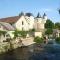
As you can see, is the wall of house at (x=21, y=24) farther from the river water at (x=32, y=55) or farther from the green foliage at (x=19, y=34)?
the river water at (x=32, y=55)

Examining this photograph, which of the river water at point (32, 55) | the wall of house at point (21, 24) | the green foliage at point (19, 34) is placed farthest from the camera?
the wall of house at point (21, 24)

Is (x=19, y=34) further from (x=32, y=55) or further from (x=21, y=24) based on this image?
(x=32, y=55)

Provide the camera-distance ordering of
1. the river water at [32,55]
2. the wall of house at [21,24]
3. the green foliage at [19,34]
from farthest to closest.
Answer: the wall of house at [21,24] → the green foliage at [19,34] → the river water at [32,55]

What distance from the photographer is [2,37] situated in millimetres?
56906

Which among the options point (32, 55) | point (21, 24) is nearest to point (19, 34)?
point (21, 24)

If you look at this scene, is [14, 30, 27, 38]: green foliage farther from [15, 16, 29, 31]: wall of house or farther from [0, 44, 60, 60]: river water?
[0, 44, 60, 60]: river water

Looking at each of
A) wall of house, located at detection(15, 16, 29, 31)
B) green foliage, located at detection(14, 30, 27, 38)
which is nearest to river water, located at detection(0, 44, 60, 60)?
green foliage, located at detection(14, 30, 27, 38)

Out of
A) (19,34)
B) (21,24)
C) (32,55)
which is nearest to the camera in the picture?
(32,55)

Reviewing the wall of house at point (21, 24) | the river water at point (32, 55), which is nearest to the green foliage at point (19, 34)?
the wall of house at point (21, 24)

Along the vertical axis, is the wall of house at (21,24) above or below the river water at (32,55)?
above

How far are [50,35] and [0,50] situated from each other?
45.9 meters

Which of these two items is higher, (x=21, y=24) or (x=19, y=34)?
(x=21, y=24)

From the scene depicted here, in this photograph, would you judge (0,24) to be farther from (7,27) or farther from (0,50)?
(0,50)

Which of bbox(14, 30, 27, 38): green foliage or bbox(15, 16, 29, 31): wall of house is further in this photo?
bbox(15, 16, 29, 31): wall of house
